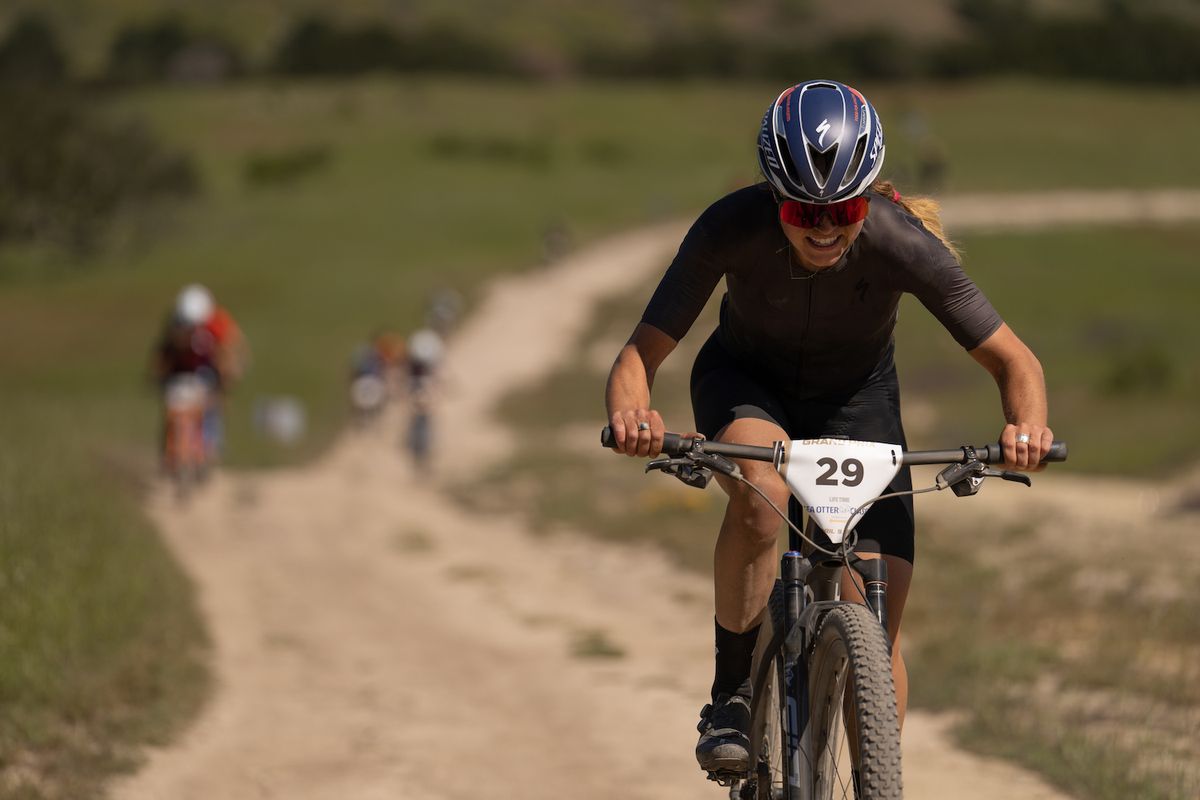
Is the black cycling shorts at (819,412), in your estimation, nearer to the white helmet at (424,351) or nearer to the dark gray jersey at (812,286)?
the dark gray jersey at (812,286)

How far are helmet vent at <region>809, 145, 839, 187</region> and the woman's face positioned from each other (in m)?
0.18

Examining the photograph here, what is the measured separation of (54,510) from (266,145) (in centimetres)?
7467

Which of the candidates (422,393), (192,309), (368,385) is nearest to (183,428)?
(192,309)

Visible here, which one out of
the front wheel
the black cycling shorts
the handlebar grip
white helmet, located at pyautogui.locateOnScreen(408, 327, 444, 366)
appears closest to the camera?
the front wheel

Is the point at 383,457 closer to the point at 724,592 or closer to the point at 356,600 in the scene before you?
the point at 356,600

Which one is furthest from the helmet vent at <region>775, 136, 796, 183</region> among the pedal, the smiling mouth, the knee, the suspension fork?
the pedal

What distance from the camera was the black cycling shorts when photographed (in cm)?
489

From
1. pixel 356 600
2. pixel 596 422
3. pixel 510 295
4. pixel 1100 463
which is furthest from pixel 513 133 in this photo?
pixel 356 600

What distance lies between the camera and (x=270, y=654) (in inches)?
396

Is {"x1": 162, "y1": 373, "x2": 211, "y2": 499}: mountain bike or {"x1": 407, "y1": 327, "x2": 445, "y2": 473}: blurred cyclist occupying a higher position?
{"x1": 407, "y1": 327, "x2": 445, "y2": 473}: blurred cyclist

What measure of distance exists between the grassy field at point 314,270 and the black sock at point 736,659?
8.25 feet

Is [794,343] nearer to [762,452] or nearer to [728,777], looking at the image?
[762,452]

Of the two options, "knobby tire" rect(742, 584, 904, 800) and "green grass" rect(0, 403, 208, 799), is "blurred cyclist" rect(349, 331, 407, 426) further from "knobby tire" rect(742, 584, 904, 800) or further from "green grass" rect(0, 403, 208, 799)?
"knobby tire" rect(742, 584, 904, 800)

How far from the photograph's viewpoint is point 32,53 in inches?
4392
